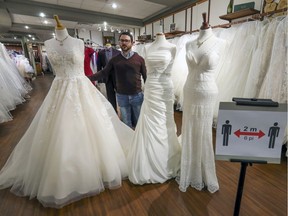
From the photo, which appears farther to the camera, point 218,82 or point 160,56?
point 218,82

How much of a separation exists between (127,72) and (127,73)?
0.01 metres

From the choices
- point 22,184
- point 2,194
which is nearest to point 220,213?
point 22,184

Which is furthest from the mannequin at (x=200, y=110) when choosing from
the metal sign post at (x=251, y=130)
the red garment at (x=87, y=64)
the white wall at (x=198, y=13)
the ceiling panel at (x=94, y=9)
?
the ceiling panel at (x=94, y=9)

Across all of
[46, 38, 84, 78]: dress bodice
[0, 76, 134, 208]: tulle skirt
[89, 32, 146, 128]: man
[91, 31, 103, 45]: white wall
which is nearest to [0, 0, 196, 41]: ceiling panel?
[91, 31, 103, 45]: white wall

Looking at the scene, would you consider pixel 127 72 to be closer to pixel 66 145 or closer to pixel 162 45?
pixel 162 45

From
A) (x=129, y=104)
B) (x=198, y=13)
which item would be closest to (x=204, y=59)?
(x=129, y=104)

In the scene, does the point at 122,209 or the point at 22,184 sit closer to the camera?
the point at 122,209

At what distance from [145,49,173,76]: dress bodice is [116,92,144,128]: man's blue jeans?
63cm

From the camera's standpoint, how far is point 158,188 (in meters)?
1.66

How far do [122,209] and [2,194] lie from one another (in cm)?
119

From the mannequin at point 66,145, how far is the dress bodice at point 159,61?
634mm

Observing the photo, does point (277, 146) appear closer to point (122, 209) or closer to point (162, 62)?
point (162, 62)

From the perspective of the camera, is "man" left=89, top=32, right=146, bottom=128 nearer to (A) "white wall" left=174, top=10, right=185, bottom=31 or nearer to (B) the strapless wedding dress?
(B) the strapless wedding dress

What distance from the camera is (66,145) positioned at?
4.78 feet
